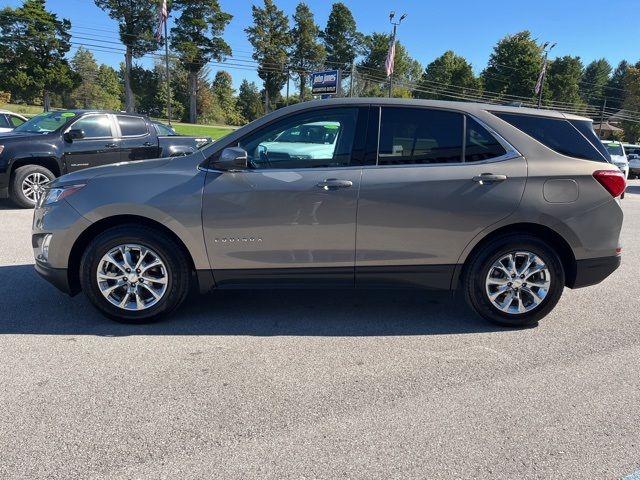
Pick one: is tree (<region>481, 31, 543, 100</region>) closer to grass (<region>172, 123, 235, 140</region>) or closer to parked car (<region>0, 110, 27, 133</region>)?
grass (<region>172, 123, 235, 140</region>)

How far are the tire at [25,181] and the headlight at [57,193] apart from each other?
5617 millimetres

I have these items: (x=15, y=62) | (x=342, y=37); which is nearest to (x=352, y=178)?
(x=15, y=62)

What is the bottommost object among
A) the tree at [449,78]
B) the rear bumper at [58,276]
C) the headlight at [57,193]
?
the rear bumper at [58,276]

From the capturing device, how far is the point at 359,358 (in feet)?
11.3

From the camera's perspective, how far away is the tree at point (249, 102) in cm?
6969

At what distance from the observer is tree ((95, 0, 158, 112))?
5234cm

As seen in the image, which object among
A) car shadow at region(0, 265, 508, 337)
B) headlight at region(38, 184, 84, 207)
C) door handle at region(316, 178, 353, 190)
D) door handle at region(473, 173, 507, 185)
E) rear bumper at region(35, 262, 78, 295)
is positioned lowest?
car shadow at region(0, 265, 508, 337)

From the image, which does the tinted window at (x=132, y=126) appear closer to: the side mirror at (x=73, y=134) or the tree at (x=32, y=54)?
the side mirror at (x=73, y=134)

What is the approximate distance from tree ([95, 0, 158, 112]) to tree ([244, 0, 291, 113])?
1538 cm

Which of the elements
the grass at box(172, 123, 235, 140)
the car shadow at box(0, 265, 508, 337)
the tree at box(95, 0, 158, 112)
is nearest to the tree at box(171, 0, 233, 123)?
the tree at box(95, 0, 158, 112)

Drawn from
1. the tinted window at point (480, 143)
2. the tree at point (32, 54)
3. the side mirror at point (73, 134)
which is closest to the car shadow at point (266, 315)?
the tinted window at point (480, 143)

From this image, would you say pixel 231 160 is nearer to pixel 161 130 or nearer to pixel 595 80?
pixel 161 130

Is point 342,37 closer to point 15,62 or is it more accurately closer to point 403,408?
point 15,62

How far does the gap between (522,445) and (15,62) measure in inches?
2360
